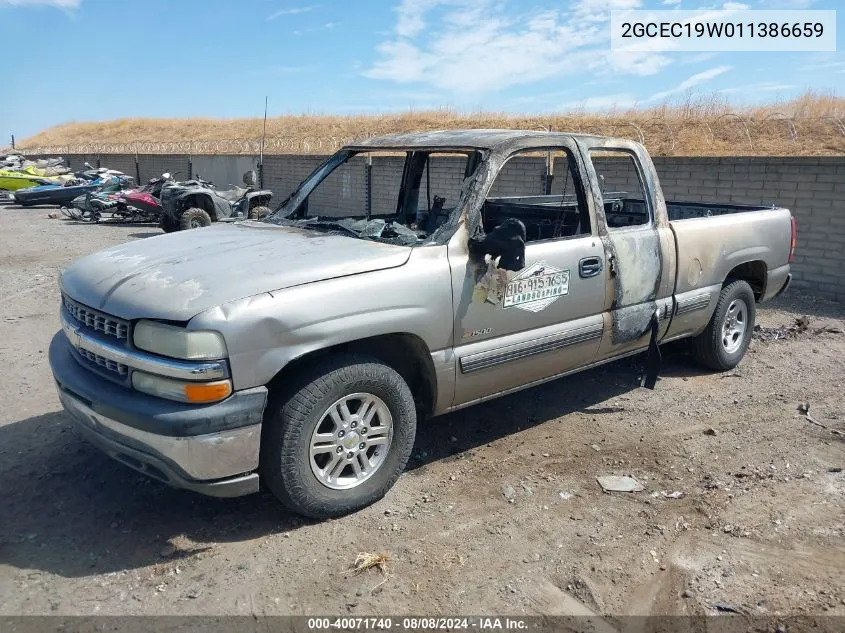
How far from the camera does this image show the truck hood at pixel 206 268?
9.95 ft

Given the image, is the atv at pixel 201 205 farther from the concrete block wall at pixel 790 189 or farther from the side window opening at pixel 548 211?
the side window opening at pixel 548 211

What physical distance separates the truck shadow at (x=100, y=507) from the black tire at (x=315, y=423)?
228mm

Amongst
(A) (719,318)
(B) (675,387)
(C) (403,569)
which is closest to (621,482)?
(C) (403,569)

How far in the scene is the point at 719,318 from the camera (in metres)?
5.59

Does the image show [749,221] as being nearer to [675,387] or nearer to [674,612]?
[675,387]

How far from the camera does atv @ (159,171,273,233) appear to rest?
14.5m

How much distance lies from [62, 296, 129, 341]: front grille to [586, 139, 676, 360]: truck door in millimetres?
2877

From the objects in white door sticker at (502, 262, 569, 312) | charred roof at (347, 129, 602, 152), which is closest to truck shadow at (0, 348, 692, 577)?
white door sticker at (502, 262, 569, 312)

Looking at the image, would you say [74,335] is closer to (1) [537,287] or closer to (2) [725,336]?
(1) [537,287]

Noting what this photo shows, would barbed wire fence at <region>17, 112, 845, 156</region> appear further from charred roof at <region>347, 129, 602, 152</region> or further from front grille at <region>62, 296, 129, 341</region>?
front grille at <region>62, 296, 129, 341</region>

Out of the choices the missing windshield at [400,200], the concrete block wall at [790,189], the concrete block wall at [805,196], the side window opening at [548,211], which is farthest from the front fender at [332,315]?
the concrete block wall at [805,196]

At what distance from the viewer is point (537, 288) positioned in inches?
157

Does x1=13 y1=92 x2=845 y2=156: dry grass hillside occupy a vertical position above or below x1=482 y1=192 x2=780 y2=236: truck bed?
above

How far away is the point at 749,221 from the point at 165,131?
62788 millimetres
